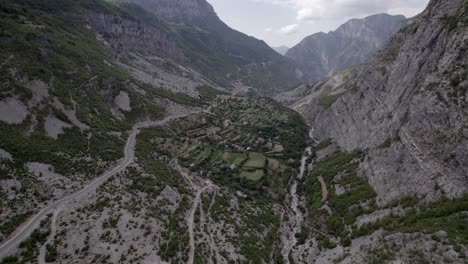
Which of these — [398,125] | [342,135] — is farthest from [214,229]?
[342,135]

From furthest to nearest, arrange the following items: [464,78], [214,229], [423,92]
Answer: [423,92]
[214,229]
[464,78]

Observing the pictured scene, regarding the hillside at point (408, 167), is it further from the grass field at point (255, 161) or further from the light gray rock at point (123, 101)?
the light gray rock at point (123, 101)

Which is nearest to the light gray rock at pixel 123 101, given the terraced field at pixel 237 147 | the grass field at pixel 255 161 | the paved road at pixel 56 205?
the terraced field at pixel 237 147

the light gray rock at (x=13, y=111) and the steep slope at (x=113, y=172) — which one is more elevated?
the light gray rock at (x=13, y=111)

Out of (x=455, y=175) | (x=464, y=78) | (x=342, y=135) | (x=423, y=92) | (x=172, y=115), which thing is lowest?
(x=172, y=115)

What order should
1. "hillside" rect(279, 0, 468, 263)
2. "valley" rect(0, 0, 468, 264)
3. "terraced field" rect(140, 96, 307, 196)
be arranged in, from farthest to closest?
1. "terraced field" rect(140, 96, 307, 196)
2. "valley" rect(0, 0, 468, 264)
3. "hillside" rect(279, 0, 468, 263)

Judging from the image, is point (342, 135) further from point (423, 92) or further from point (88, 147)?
point (88, 147)

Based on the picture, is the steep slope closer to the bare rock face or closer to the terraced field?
the terraced field

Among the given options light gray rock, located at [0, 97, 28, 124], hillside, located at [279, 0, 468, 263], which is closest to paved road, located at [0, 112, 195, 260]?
light gray rock, located at [0, 97, 28, 124]

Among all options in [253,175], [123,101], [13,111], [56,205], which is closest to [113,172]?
[56,205]
